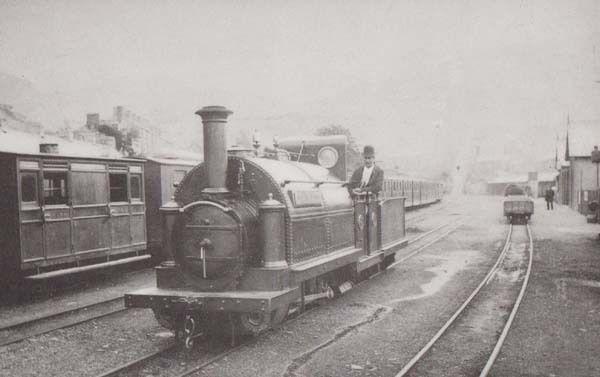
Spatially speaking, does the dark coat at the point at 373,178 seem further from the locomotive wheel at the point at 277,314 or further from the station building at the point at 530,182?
the station building at the point at 530,182

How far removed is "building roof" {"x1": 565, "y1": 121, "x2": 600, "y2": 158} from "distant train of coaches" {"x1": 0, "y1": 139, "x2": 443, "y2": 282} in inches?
1059

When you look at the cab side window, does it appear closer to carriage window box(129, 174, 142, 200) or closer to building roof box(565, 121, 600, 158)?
carriage window box(129, 174, 142, 200)

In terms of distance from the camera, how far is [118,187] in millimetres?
10984

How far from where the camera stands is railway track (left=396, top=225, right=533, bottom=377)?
207 inches

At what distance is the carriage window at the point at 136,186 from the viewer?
37.4ft

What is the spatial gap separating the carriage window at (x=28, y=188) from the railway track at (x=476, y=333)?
269 inches

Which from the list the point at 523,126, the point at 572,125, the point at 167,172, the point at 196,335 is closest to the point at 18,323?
the point at 196,335

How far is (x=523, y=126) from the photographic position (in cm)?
14800

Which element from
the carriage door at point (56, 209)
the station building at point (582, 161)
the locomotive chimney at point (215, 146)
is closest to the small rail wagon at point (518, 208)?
the station building at point (582, 161)

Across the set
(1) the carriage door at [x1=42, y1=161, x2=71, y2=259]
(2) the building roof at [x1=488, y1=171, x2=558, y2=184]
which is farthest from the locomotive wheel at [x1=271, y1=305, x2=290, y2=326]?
(2) the building roof at [x1=488, y1=171, x2=558, y2=184]

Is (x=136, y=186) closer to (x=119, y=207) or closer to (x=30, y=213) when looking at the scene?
(x=119, y=207)

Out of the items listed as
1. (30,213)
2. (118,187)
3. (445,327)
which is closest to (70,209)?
(30,213)

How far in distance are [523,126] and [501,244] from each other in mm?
145872

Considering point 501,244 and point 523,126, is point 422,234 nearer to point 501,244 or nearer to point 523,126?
point 501,244
